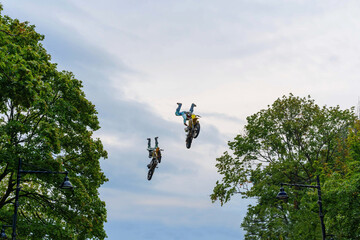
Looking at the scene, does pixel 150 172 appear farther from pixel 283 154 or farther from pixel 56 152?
pixel 283 154

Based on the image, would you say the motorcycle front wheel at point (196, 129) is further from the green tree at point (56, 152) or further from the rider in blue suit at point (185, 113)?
the green tree at point (56, 152)

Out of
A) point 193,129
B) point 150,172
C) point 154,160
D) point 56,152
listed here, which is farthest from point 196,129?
point 56,152

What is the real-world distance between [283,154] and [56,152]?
2009 cm

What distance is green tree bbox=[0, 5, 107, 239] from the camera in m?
22.8

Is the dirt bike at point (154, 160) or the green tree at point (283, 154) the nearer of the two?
the dirt bike at point (154, 160)

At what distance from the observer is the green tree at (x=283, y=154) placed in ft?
114

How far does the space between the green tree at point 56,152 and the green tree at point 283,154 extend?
13.4 m

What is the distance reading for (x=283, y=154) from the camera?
121 ft

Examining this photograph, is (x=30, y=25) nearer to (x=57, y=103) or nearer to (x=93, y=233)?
(x=57, y=103)

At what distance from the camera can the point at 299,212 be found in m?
32.2

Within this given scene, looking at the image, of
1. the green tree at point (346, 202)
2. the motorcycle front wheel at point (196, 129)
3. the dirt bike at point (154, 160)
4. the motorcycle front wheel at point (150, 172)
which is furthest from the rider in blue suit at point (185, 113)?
the green tree at point (346, 202)

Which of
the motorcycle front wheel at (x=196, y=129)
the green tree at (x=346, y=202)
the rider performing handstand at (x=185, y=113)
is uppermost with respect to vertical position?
the rider performing handstand at (x=185, y=113)

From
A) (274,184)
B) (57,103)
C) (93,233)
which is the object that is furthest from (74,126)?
(274,184)

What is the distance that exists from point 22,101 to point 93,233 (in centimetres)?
1312
